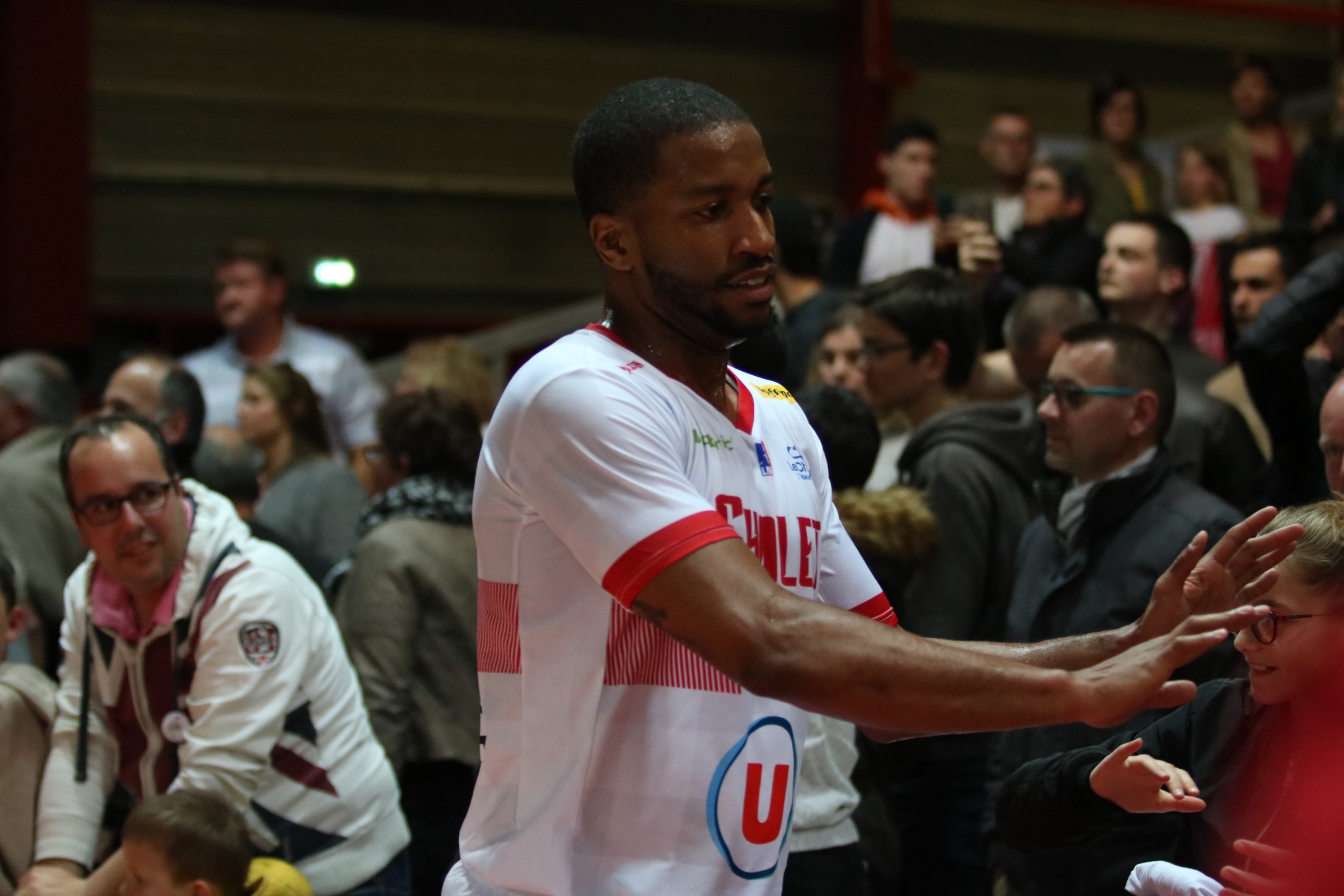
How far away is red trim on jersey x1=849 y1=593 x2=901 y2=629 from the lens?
2.65 metres

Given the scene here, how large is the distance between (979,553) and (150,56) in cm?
819

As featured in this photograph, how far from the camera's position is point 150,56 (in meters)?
10.7

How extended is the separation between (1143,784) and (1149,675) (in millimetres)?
670

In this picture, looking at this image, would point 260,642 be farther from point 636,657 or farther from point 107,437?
point 636,657

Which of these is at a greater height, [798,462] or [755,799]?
[798,462]

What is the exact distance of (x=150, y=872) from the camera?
12.0 ft

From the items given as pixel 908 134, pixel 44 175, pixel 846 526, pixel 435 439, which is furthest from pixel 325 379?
pixel 846 526

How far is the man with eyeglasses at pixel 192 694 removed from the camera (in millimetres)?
3863

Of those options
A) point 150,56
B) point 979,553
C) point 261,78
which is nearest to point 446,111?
point 261,78

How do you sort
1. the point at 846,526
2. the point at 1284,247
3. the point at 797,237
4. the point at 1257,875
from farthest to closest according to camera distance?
the point at 797,237
the point at 1284,247
the point at 846,526
the point at 1257,875

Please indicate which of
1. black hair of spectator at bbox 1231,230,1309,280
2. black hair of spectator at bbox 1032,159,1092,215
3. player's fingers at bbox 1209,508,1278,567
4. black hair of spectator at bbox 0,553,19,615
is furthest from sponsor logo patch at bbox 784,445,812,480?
black hair of spectator at bbox 1032,159,1092,215

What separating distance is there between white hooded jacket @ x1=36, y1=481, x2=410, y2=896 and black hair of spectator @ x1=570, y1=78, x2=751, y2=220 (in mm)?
1900

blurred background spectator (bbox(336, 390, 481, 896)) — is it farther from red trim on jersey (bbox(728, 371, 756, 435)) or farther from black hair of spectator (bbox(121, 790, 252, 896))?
red trim on jersey (bbox(728, 371, 756, 435))

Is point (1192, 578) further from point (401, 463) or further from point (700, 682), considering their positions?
point (401, 463)
